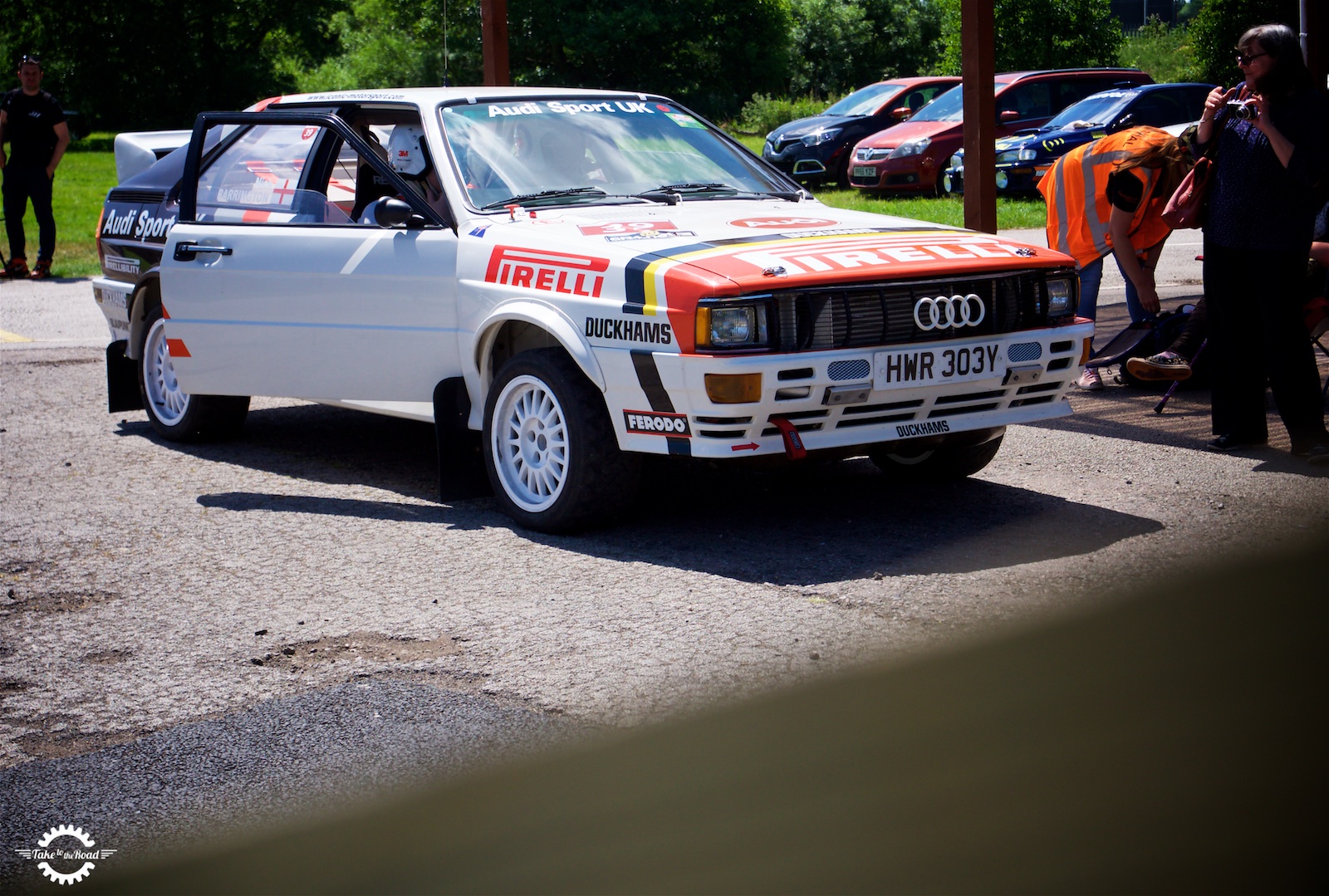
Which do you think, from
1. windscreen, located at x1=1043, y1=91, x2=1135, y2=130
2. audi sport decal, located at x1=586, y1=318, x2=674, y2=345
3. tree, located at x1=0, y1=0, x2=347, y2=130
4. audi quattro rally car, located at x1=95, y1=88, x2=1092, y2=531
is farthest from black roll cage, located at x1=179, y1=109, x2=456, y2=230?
tree, located at x1=0, y1=0, x2=347, y2=130

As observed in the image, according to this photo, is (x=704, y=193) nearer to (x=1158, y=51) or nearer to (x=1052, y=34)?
(x=1052, y=34)

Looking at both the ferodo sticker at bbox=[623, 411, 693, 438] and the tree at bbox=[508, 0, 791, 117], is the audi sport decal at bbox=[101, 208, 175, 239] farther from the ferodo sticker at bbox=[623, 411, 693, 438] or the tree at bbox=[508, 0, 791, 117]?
the tree at bbox=[508, 0, 791, 117]

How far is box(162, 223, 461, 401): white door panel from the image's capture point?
5.94m

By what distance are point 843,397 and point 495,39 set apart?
6.84m

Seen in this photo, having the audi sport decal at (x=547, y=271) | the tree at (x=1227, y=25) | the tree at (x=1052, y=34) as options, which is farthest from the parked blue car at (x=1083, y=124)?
the tree at (x=1227, y=25)

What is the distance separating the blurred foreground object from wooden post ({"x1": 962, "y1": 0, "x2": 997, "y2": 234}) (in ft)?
17.1

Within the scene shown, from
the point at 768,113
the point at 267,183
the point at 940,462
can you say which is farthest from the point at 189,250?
the point at 768,113

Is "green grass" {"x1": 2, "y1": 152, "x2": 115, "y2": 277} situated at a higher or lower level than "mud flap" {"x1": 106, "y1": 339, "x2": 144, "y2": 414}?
higher

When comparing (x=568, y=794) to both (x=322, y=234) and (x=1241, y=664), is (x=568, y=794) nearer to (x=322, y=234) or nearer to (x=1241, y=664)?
(x=1241, y=664)

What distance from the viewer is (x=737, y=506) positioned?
5988 millimetres

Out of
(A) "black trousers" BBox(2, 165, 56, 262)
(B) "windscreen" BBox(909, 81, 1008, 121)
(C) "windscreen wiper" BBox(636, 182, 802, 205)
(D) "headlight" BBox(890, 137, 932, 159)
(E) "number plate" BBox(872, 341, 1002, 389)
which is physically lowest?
(E) "number plate" BBox(872, 341, 1002, 389)

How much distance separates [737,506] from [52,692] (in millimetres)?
2789

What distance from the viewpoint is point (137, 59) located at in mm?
46938

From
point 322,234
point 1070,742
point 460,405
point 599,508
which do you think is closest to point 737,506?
point 599,508
